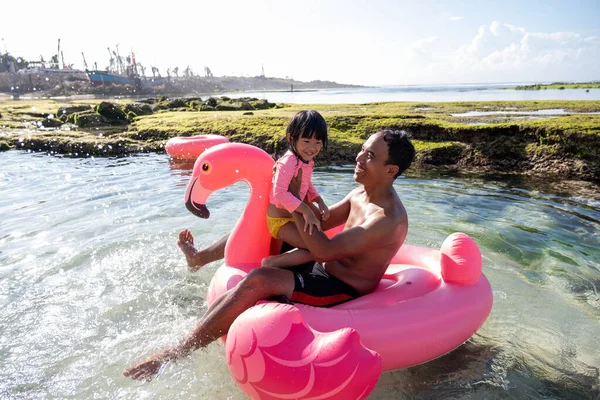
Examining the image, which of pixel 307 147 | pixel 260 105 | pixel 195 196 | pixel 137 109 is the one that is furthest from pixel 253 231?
pixel 260 105

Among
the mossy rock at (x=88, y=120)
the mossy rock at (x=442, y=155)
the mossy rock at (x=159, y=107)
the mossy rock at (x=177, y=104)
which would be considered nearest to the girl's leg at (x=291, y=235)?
the mossy rock at (x=442, y=155)

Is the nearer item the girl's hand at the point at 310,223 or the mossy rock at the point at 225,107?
the girl's hand at the point at 310,223

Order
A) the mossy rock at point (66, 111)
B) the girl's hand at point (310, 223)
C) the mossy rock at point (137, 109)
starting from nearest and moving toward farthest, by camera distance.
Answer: the girl's hand at point (310, 223)
the mossy rock at point (66, 111)
the mossy rock at point (137, 109)

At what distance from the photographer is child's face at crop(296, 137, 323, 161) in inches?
120

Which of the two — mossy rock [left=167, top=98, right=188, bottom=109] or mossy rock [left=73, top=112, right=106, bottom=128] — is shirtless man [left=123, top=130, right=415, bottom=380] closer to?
mossy rock [left=73, top=112, right=106, bottom=128]

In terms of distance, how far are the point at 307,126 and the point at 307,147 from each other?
156 mm

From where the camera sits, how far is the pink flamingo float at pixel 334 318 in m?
2.17

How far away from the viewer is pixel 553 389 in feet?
9.62

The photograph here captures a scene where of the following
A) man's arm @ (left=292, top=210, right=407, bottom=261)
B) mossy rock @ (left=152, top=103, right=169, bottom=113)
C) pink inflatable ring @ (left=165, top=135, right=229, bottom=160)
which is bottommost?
mossy rock @ (left=152, top=103, right=169, bottom=113)

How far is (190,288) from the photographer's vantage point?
4.35 metres

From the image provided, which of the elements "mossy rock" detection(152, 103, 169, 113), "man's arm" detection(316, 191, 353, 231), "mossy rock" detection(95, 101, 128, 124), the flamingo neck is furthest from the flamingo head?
"mossy rock" detection(152, 103, 169, 113)

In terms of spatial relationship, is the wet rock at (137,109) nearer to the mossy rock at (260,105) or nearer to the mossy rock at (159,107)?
the mossy rock at (159,107)

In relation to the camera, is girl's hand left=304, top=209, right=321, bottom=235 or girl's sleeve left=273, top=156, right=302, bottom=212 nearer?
girl's hand left=304, top=209, right=321, bottom=235

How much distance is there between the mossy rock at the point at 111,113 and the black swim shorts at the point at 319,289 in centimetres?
1590
